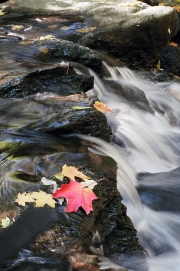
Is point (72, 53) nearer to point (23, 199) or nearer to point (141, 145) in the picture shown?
point (141, 145)

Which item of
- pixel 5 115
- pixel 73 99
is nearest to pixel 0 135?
pixel 5 115

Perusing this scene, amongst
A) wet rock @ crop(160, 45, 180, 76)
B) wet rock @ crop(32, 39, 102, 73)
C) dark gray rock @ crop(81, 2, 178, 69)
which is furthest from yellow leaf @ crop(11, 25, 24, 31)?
wet rock @ crop(160, 45, 180, 76)

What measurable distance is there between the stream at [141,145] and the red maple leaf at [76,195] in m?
0.32

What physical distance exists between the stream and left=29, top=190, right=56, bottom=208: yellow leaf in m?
0.23

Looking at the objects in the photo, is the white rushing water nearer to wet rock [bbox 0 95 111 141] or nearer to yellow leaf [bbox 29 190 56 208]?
wet rock [bbox 0 95 111 141]

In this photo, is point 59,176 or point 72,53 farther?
point 72,53

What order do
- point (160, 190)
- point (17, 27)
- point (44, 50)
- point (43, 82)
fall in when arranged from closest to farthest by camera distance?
1. point (160, 190)
2. point (43, 82)
3. point (44, 50)
4. point (17, 27)

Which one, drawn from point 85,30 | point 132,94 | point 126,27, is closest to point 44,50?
point 132,94

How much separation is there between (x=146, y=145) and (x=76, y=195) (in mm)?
2445

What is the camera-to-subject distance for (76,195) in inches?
93.0

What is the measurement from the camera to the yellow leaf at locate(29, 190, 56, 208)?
7.59ft

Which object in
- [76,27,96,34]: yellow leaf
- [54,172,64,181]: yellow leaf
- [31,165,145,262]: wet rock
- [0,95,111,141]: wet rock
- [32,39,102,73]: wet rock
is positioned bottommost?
[31,165,145,262]: wet rock

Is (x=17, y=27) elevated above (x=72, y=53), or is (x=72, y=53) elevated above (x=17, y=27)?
(x=17, y=27)

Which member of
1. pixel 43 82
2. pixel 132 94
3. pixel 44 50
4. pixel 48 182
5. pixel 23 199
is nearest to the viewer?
pixel 23 199
